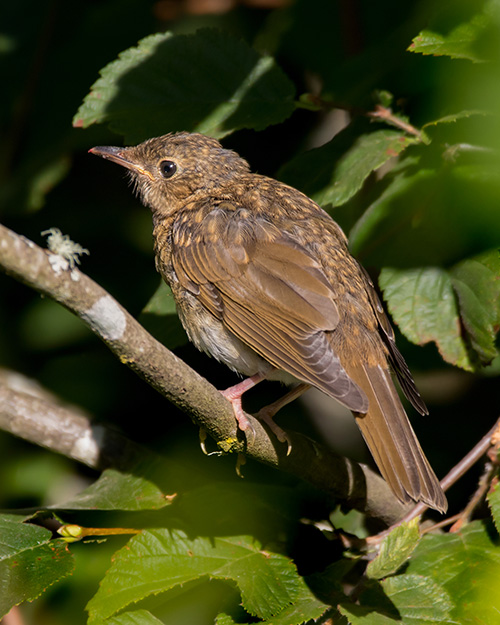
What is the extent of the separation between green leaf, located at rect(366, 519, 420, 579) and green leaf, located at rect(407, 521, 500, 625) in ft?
1.16

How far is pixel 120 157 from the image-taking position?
13.0 ft

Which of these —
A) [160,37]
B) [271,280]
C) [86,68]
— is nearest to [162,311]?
[271,280]

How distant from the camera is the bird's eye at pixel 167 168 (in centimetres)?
398

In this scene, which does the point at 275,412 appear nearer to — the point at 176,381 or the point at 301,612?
the point at 301,612

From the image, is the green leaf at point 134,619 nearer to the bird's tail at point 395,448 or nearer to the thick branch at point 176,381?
the thick branch at point 176,381

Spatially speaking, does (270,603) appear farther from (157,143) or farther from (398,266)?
(157,143)

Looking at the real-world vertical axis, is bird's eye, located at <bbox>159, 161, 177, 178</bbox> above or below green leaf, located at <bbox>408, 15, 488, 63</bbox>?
below

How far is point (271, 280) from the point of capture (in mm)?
3248

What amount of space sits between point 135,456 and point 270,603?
1037mm

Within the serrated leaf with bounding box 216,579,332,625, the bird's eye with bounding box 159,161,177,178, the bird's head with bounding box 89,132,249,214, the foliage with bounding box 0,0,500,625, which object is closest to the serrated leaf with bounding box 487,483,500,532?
the foliage with bounding box 0,0,500,625

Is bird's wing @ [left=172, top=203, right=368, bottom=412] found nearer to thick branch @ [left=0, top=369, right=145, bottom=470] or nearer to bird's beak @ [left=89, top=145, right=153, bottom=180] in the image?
bird's beak @ [left=89, top=145, right=153, bottom=180]

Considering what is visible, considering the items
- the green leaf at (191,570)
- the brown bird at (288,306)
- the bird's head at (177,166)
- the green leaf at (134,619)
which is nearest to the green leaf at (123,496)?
the green leaf at (191,570)

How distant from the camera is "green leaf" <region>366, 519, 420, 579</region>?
7.93 feet

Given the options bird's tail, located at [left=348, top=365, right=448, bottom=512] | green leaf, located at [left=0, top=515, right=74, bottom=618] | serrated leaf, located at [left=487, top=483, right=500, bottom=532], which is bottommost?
green leaf, located at [left=0, top=515, right=74, bottom=618]
